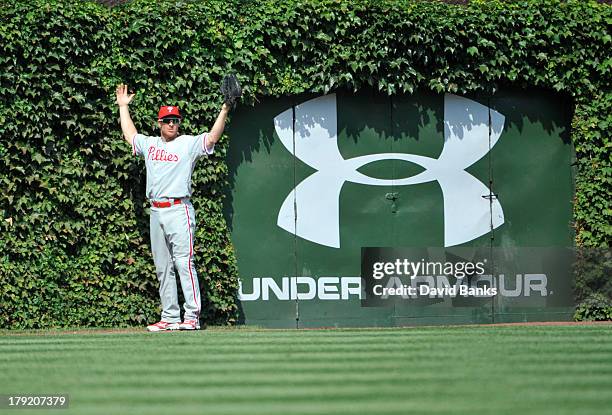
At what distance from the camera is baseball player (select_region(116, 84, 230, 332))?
955cm

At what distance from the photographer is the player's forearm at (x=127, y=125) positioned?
9789 mm

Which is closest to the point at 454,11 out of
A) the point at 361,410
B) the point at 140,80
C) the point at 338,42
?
the point at 338,42

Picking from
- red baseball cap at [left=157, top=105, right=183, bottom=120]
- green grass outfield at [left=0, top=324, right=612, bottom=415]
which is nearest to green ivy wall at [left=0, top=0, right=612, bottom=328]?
red baseball cap at [left=157, top=105, right=183, bottom=120]

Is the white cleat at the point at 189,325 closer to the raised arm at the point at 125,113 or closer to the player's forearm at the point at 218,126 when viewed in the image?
the player's forearm at the point at 218,126

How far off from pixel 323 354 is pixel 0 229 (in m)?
4.38

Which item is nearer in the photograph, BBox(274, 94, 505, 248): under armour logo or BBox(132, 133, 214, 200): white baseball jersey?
BBox(132, 133, 214, 200): white baseball jersey

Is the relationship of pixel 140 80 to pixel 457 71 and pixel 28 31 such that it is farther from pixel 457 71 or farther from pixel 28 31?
pixel 457 71

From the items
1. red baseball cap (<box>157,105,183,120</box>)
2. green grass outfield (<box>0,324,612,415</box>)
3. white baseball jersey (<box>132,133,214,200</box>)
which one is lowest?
green grass outfield (<box>0,324,612,415</box>)

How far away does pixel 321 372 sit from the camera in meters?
6.24

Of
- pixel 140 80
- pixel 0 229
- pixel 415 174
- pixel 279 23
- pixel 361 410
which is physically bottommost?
pixel 361 410

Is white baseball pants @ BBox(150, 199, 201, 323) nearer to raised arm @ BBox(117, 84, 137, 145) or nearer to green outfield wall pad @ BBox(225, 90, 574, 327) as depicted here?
raised arm @ BBox(117, 84, 137, 145)

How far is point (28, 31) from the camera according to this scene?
9.95 metres

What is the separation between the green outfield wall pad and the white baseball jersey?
113 centimetres

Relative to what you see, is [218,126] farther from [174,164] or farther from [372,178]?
[372,178]
